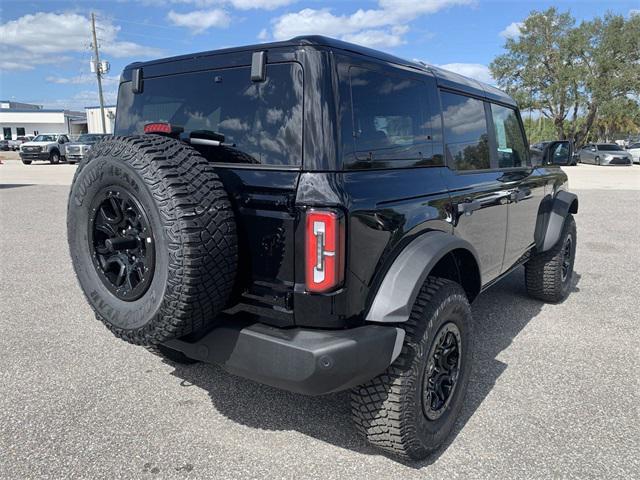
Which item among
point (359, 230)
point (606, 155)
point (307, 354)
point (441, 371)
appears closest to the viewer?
point (307, 354)

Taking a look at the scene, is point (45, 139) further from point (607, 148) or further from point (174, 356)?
point (607, 148)

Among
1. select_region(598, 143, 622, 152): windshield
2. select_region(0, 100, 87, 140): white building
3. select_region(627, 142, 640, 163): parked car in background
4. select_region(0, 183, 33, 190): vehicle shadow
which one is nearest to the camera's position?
select_region(0, 183, 33, 190): vehicle shadow

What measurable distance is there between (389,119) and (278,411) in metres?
1.72

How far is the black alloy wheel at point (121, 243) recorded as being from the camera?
210cm

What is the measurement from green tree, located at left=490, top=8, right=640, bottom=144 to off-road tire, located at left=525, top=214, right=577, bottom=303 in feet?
113

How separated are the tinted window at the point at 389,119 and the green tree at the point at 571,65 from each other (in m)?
36.6

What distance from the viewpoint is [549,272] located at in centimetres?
458

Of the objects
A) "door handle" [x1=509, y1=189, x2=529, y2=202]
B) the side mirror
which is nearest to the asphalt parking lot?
"door handle" [x1=509, y1=189, x2=529, y2=202]

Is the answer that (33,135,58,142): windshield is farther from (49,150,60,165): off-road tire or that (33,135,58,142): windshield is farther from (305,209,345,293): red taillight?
(305,209,345,293): red taillight

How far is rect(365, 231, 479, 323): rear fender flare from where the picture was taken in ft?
7.06

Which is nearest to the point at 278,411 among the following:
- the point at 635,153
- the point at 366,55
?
the point at 366,55

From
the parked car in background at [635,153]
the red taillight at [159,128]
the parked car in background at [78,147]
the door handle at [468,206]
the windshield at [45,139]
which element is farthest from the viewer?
the parked car in background at [635,153]

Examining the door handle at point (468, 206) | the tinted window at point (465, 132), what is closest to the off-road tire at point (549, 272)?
the tinted window at point (465, 132)

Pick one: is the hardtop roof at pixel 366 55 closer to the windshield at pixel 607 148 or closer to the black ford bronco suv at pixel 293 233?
the black ford bronco suv at pixel 293 233
